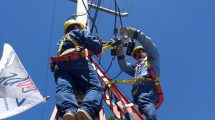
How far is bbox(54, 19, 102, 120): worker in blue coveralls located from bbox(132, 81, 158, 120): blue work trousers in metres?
1.09

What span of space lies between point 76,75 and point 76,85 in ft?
0.37

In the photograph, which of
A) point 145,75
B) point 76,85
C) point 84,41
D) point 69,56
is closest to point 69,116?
point 76,85

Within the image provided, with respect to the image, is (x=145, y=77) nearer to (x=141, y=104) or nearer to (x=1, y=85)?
(x=141, y=104)

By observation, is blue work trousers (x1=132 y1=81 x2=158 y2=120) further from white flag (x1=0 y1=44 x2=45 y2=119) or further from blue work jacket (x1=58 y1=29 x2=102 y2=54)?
white flag (x1=0 y1=44 x2=45 y2=119)

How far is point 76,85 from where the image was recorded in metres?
4.75

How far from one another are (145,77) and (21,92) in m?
1.88

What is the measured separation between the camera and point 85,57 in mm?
4836

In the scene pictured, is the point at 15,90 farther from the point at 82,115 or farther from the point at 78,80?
the point at 82,115

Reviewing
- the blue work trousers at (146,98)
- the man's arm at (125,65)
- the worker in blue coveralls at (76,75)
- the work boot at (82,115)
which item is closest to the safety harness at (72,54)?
the worker in blue coveralls at (76,75)

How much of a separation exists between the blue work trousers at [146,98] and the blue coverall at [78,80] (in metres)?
1.11

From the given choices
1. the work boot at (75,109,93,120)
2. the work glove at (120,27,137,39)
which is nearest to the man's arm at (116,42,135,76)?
the work glove at (120,27,137,39)

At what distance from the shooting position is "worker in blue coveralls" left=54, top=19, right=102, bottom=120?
13.6ft

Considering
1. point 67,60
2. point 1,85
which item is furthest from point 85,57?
point 1,85

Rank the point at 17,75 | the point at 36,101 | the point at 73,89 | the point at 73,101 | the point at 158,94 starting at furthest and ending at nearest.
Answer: the point at 158,94 → the point at 17,75 → the point at 36,101 → the point at 73,89 → the point at 73,101
